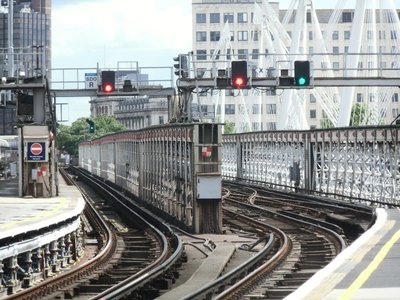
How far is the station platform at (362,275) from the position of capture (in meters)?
14.6

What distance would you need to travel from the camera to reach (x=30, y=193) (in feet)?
122

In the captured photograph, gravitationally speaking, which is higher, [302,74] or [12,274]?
[302,74]

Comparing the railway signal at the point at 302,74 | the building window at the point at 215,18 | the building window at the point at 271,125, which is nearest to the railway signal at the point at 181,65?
the railway signal at the point at 302,74

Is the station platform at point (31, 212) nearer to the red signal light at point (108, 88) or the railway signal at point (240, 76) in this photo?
the red signal light at point (108, 88)

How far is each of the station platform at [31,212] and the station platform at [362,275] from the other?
6.27 metres

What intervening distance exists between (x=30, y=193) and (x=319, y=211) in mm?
11530

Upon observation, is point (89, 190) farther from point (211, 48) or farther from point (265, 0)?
point (211, 48)

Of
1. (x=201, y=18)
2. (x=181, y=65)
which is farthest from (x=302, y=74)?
(x=201, y=18)

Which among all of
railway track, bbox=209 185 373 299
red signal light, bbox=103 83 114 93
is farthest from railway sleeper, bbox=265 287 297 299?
red signal light, bbox=103 83 114 93

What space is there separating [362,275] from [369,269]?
780 millimetres

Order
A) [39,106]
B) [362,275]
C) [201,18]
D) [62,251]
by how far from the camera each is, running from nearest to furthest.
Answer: [362,275]
[62,251]
[39,106]
[201,18]

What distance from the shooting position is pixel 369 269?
17094 mm

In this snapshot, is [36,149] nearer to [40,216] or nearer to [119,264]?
[40,216]

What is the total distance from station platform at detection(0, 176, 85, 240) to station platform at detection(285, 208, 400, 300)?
6.27 m
